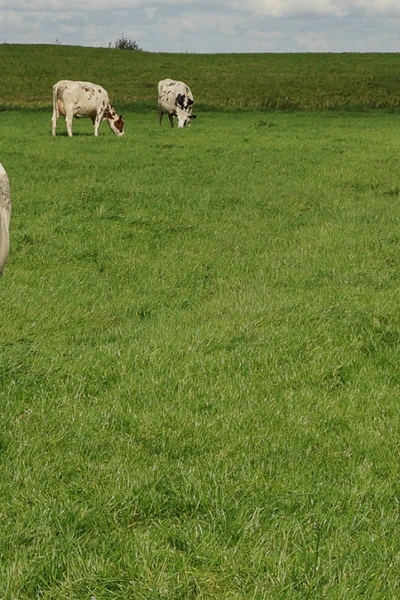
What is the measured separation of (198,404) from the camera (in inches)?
212

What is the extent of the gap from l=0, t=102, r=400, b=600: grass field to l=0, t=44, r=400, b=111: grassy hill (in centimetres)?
3150

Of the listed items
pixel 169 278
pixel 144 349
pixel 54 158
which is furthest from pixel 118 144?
pixel 144 349

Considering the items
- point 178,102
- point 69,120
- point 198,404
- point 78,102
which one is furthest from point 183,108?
point 198,404

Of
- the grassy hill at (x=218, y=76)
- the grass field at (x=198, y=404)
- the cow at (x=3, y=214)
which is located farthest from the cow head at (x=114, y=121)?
the cow at (x=3, y=214)

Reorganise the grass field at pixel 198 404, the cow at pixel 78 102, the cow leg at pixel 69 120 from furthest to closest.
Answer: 1. the cow at pixel 78 102
2. the cow leg at pixel 69 120
3. the grass field at pixel 198 404

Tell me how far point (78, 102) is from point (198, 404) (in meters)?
22.9

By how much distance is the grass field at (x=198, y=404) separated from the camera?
3.57 meters

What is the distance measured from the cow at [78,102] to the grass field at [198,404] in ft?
45.6

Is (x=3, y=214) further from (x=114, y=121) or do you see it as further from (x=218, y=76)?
(x=218, y=76)

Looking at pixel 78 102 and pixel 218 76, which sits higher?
pixel 218 76

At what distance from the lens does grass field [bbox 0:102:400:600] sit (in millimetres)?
3572

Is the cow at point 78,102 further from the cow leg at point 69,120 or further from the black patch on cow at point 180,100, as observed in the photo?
the black patch on cow at point 180,100

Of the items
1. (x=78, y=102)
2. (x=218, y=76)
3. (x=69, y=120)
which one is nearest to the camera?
(x=69, y=120)

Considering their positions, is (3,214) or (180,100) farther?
(180,100)
